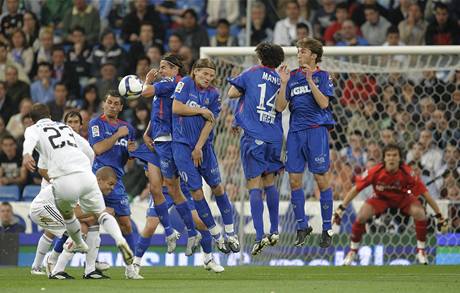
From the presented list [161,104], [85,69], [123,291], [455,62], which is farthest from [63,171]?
Result: [85,69]

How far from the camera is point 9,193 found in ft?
64.2

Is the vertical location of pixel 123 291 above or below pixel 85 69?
below

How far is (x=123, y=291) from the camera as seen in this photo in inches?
412

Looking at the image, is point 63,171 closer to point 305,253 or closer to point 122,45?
point 305,253

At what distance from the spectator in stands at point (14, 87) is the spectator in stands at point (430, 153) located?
317 inches

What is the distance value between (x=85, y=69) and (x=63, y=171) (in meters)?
11.0

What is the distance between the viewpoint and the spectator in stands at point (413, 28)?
67.2 feet

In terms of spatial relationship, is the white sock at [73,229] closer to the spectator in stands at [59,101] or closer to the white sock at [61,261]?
the white sock at [61,261]

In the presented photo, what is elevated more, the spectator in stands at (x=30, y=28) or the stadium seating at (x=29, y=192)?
the spectator in stands at (x=30, y=28)

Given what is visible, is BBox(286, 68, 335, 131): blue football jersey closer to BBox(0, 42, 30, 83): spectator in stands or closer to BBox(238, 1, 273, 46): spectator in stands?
BBox(238, 1, 273, 46): spectator in stands

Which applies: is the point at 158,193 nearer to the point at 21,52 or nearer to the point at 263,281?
the point at 263,281

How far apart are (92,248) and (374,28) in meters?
9.89

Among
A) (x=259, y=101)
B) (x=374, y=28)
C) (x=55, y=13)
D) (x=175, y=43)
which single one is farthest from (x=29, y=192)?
(x=259, y=101)

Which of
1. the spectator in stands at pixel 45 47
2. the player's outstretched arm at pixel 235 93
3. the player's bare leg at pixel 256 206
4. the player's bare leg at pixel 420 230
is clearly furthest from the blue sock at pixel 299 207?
the spectator in stands at pixel 45 47
